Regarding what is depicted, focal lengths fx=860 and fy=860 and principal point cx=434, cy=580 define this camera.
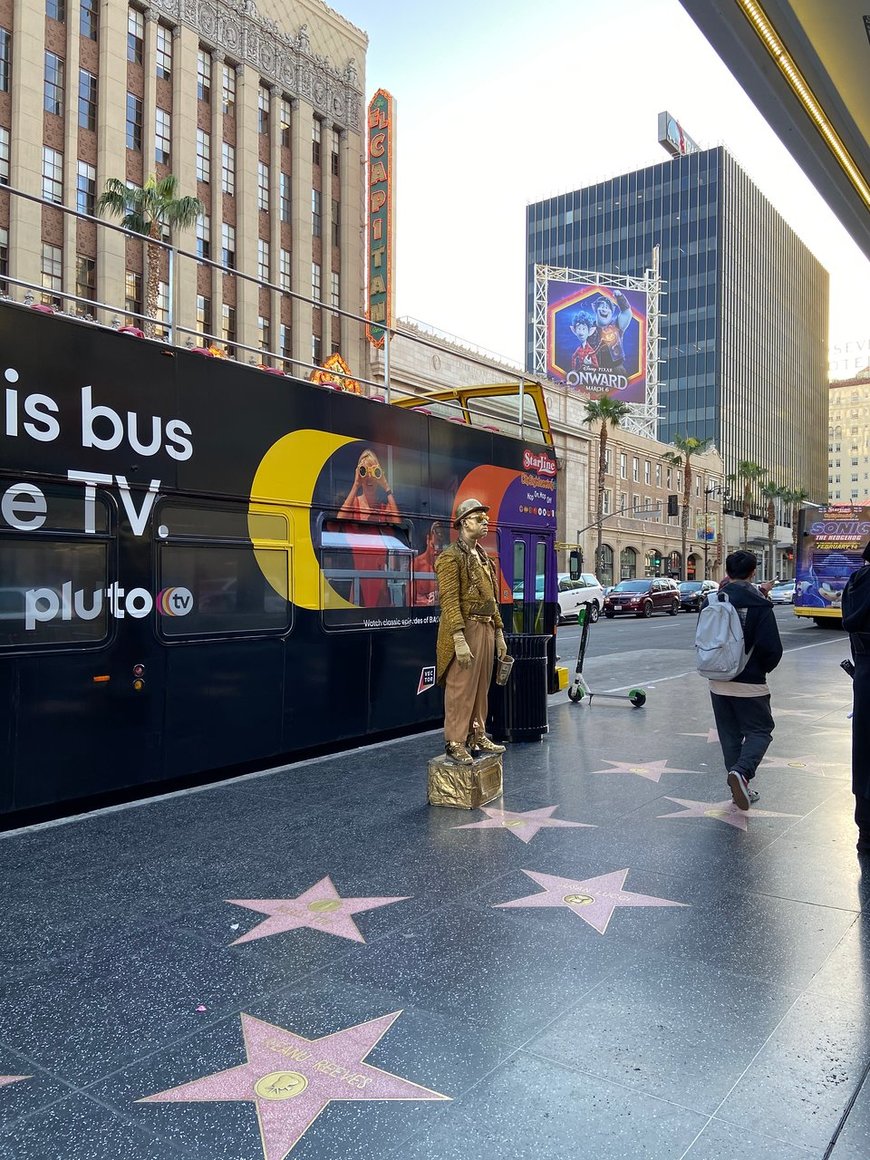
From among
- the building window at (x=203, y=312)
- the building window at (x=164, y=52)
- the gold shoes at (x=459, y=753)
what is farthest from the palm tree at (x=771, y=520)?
the gold shoes at (x=459, y=753)

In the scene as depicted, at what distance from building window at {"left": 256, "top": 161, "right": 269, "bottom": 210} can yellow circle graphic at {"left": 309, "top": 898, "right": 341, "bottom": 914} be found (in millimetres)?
40979

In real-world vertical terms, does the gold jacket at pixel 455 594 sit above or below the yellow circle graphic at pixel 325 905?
above

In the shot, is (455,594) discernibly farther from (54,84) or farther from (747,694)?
(54,84)

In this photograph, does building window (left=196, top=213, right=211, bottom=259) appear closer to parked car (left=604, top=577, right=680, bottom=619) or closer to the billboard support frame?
parked car (left=604, top=577, right=680, bottom=619)

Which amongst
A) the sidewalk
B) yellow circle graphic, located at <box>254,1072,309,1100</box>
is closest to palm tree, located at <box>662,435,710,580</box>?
the sidewalk

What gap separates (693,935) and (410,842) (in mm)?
2063

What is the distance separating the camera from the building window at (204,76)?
125 ft

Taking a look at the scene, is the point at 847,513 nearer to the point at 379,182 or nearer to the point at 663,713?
the point at 663,713

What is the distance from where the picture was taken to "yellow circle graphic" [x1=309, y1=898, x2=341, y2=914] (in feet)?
14.9

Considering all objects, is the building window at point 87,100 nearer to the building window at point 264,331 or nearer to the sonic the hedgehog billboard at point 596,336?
the building window at point 264,331

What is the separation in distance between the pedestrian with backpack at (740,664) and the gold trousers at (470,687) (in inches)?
64.8

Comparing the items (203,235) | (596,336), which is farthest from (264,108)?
(596,336)

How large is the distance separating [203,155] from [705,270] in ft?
267

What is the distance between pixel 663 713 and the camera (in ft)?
36.3
